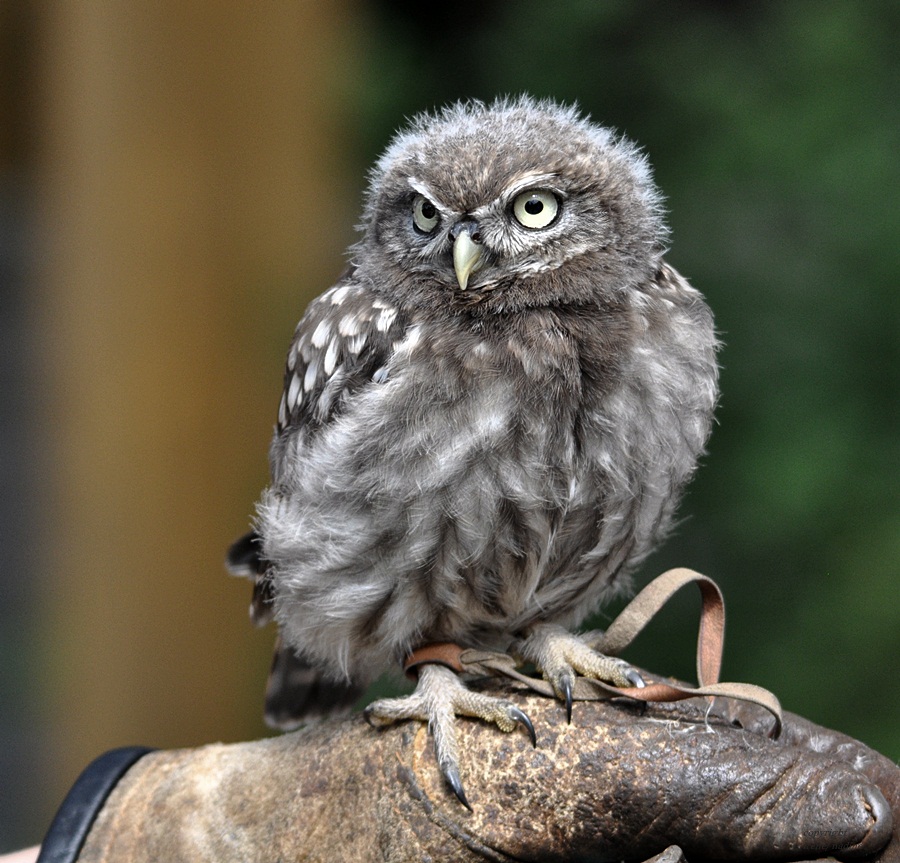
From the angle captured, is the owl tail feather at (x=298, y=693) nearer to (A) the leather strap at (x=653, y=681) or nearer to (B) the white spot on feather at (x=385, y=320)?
(A) the leather strap at (x=653, y=681)

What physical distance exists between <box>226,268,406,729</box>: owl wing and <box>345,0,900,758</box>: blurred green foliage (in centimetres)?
160

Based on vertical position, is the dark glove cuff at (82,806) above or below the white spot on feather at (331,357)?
below

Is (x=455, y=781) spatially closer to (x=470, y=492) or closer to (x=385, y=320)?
(x=470, y=492)

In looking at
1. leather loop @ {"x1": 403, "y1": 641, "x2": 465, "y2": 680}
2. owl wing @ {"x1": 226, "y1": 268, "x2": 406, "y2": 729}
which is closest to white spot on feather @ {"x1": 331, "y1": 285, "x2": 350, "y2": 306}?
owl wing @ {"x1": 226, "y1": 268, "x2": 406, "y2": 729}

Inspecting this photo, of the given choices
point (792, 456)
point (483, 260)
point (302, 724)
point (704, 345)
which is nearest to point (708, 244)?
point (792, 456)

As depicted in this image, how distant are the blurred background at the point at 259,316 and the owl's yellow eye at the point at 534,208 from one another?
167 centimetres

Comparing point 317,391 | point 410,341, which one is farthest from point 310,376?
point 410,341

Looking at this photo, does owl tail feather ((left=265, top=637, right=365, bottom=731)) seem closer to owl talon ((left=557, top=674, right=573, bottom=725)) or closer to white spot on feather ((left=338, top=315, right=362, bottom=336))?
owl talon ((left=557, top=674, right=573, bottom=725))

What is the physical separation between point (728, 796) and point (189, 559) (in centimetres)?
243

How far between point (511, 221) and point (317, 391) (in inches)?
23.5

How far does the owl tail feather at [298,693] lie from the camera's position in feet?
9.87

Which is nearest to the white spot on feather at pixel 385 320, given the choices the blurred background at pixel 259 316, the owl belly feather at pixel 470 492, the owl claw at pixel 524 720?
the owl belly feather at pixel 470 492

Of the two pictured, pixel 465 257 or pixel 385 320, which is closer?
pixel 465 257

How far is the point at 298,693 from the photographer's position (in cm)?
302
